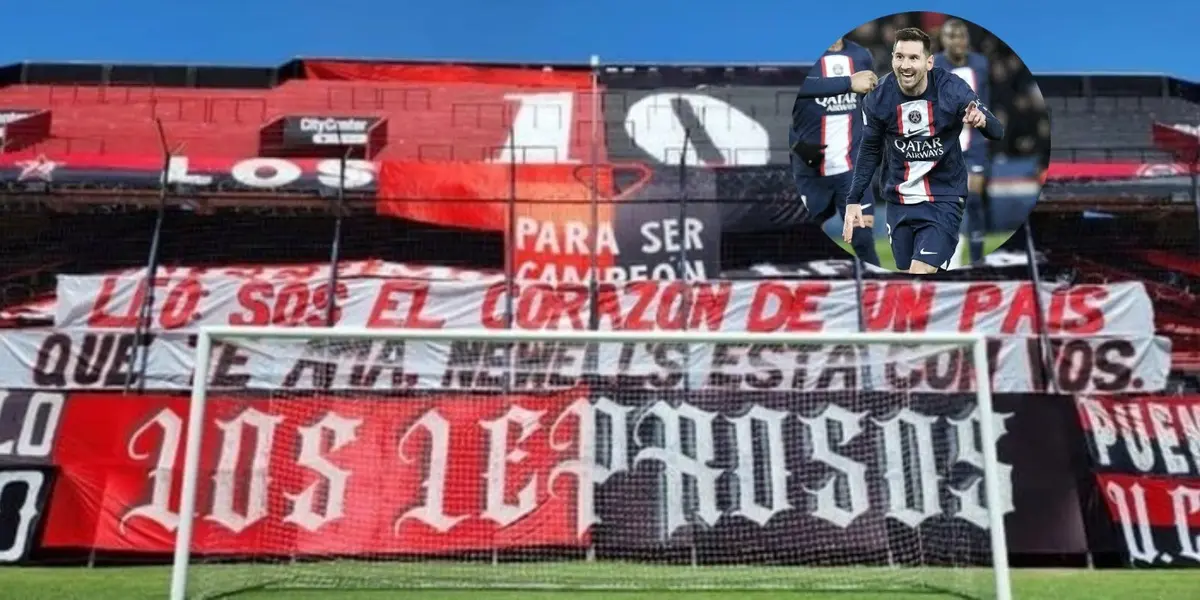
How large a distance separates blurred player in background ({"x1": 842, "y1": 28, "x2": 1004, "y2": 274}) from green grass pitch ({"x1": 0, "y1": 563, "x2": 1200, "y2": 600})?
9.40 feet

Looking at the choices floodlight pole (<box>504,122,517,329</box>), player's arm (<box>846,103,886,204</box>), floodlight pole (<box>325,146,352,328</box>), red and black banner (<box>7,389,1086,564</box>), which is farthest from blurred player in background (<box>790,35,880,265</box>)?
floodlight pole (<box>325,146,352,328</box>)

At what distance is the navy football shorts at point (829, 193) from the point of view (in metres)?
7.78

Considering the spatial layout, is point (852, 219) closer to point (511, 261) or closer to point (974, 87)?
point (974, 87)

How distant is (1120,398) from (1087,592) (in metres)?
3.11

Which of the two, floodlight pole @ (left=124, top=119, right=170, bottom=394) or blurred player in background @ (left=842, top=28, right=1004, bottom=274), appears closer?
blurred player in background @ (left=842, top=28, right=1004, bottom=274)

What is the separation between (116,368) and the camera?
11.0 m

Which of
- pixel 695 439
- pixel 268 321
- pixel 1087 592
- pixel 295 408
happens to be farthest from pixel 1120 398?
pixel 268 321

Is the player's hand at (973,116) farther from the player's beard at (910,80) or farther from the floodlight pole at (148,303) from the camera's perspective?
the floodlight pole at (148,303)

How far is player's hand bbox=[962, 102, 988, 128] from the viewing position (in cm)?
739

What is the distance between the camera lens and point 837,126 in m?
8.09

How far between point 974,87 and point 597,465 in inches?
169

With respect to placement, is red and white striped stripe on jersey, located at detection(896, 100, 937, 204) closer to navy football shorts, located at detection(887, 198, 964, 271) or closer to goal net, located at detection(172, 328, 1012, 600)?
navy football shorts, located at detection(887, 198, 964, 271)

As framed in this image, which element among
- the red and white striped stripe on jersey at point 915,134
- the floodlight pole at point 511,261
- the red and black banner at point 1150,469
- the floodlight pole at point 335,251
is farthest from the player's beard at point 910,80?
the floodlight pole at point 335,251

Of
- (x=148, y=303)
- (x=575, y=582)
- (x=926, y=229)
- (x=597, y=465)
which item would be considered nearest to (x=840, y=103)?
(x=926, y=229)
